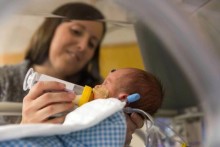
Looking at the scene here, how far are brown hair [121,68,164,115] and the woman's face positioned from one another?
23.5 inches

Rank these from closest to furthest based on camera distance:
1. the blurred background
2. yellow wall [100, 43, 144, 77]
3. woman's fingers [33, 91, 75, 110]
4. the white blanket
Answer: the white blanket
woman's fingers [33, 91, 75, 110]
the blurred background
yellow wall [100, 43, 144, 77]

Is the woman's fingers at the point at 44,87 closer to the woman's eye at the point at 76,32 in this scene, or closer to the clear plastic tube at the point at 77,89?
the clear plastic tube at the point at 77,89

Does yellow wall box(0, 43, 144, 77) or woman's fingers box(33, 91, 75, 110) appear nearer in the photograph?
woman's fingers box(33, 91, 75, 110)

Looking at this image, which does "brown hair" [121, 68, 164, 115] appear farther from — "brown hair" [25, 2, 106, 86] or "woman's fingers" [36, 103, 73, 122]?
"brown hair" [25, 2, 106, 86]

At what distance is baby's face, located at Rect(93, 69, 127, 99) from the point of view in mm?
817

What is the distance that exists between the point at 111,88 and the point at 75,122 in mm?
158

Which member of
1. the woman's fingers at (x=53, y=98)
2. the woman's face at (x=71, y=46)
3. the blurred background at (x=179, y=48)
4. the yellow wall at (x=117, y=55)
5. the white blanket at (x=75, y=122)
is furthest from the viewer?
the yellow wall at (x=117, y=55)

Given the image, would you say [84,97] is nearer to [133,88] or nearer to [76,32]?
[133,88]

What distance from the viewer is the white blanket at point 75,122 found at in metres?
0.65

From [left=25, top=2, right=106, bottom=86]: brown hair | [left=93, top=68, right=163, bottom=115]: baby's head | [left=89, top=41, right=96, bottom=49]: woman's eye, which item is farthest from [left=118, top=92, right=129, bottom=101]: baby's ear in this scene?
[left=89, top=41, right=96, bottom=49]: woman's eye

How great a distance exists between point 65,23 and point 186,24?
0.67 meters

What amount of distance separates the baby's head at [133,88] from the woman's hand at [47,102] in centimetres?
7

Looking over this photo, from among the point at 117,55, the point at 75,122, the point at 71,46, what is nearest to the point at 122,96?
the point at 75,122

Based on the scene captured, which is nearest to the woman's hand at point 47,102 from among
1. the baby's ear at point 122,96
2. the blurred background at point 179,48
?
the baby's ear at point 122,96
